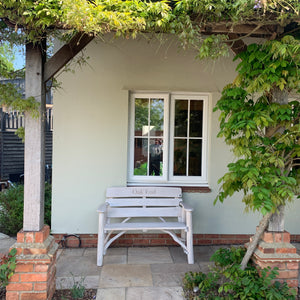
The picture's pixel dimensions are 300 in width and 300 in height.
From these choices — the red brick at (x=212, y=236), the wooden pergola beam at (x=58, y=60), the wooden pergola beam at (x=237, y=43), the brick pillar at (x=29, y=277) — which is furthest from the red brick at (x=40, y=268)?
the wooden pergola beam at (x=237, y=43)

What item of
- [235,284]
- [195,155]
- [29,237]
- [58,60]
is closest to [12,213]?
[29,237]

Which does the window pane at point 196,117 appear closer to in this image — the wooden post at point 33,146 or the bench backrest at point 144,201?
the bench backrest at point 144,201

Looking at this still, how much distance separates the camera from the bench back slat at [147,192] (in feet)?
12.8

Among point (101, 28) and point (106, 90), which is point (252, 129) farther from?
point (106, 90)

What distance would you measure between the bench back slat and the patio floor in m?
0.78

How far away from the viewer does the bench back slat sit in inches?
154

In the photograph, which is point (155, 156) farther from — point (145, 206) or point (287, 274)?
point (287, 274)

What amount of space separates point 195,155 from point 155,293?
2.11m

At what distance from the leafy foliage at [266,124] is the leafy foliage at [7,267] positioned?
200 cm

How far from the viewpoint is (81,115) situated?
3.95m

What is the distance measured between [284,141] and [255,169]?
0.42 m

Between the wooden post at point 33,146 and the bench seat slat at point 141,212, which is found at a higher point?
the wooden post at point 33,146

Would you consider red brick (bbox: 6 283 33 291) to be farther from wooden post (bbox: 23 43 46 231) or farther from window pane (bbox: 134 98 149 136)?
window pane (bbox: 134 98 149 136)

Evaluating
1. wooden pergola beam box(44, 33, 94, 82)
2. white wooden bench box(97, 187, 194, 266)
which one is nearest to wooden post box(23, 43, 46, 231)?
wooden pergola beam box(44, 33, 94, 82)
